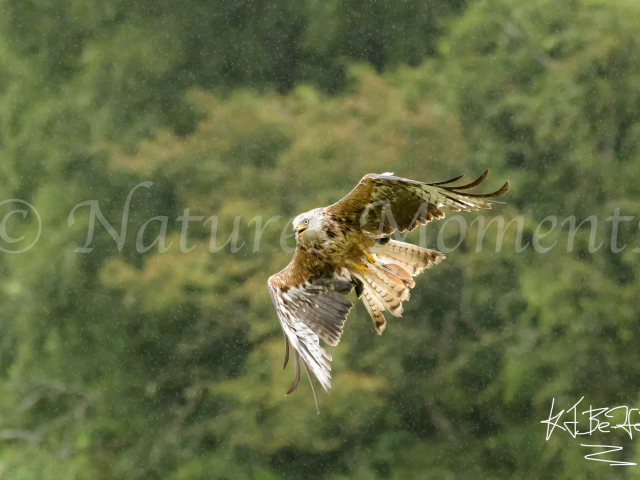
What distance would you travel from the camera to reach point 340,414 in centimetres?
1015

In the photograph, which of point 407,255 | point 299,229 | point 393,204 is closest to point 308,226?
point 299,229

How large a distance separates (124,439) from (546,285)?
5835mm

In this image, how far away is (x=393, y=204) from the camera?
405 centimetres

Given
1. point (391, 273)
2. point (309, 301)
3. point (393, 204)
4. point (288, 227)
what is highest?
point (393, 204)

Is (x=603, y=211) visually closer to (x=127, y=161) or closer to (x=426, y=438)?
(x=426, y=438)

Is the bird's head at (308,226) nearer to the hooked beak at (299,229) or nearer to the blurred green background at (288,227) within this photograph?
the hooked beak at (299,229)
